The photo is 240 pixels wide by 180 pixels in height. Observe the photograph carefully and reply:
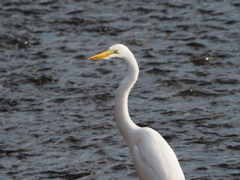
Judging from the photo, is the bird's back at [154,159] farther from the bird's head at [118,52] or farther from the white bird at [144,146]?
→ the bird's head at [118,52]

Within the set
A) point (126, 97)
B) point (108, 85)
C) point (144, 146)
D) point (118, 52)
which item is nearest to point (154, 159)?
point (144, 146)

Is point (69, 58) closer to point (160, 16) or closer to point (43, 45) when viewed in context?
point (43, 45)

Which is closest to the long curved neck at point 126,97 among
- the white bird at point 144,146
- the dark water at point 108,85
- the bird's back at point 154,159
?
the white bird at point 144,146

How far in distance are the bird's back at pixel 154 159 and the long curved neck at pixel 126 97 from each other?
19cm

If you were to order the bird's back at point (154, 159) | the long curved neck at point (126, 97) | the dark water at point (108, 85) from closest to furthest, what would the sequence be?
the bird's back at point (154, 159) → the long curved neck at point (126, 97) → the dark water at point (108, 85)

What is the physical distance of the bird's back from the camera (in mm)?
5086

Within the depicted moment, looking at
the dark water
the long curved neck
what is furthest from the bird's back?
the dark water

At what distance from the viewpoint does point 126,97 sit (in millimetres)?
5441

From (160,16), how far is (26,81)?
4.18 meters

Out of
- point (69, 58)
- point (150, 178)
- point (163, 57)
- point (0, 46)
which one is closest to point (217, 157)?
point (150, 178)

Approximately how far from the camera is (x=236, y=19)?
1162 centimetres

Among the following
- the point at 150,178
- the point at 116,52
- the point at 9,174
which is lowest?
the point at 9,174

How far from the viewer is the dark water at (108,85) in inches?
264

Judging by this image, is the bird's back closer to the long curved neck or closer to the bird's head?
the long curved neck
